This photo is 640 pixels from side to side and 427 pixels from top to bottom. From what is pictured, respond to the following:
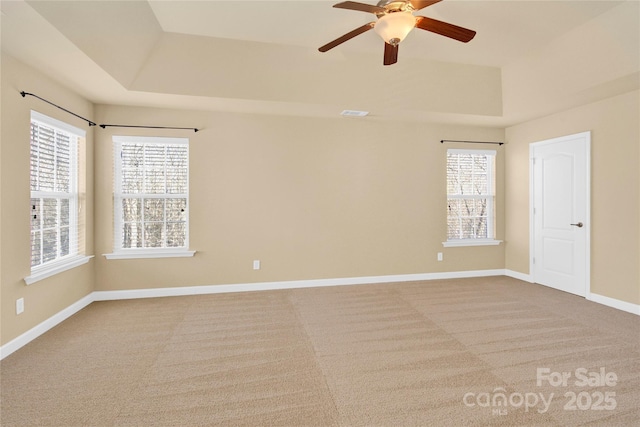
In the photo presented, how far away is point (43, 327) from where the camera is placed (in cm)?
311

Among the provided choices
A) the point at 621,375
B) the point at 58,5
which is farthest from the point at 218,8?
the point at 621,375

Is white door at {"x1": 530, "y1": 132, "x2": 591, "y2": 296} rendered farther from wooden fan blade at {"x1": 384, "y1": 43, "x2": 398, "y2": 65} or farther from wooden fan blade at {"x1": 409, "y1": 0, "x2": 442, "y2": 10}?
wooden fan blade at {"x1": 409, "y1": 0, "x2": 442, "y2": 10}

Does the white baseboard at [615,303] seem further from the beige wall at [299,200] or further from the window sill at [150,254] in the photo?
the window sill at [150,254]

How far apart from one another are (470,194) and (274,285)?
3484mm

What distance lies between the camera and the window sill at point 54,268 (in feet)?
9.68

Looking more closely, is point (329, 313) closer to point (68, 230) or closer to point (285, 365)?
point (285, 365)

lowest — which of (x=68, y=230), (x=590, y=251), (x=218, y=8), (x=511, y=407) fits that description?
(x=511, y=407)

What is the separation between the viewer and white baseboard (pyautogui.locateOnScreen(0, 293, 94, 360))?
8.78ft

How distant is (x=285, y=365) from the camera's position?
98.4 inches

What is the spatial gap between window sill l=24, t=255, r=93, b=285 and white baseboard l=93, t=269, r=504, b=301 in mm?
617

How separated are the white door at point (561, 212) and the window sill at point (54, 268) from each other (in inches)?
240

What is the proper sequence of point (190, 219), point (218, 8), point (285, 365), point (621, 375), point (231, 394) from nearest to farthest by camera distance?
point (231, 394) → point (621, 375) → point (285, 365) → point (218, 8) → point (190, 219)

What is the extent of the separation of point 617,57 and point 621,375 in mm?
2877

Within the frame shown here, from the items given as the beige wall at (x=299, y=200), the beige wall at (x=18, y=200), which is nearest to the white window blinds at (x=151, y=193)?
the beige wall at (x=299, y=200)
